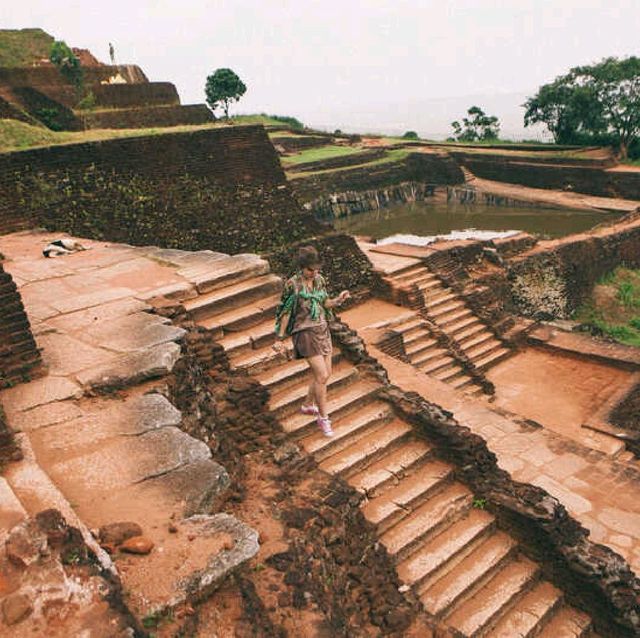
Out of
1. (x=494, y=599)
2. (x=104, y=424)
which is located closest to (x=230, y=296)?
(x=104, y=424)

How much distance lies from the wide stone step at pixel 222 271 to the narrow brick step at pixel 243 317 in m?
0.32

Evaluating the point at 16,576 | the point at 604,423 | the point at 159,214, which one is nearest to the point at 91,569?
the point at 16,576

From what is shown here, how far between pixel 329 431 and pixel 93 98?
59.9 ft

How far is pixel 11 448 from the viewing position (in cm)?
278

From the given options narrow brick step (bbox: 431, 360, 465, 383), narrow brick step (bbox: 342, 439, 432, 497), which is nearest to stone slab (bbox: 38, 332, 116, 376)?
narrow brick step (bbox: 342, 439, 432, 497)

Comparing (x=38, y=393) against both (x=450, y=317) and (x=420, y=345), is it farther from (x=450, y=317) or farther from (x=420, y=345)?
(x=450, y=317)

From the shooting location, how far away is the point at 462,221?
21922mm

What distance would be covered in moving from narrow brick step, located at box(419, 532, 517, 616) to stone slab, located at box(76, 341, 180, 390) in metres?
2.37

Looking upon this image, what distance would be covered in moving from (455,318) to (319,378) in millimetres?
6927

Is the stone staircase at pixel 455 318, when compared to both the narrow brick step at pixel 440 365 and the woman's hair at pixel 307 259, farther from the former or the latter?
the woman's hair at pixel 307 259

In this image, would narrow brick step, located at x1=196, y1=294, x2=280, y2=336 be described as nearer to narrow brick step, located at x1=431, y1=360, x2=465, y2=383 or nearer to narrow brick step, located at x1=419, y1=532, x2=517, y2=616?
narrow brick step, located at x1=419, y1=532, x2=517, y2=616

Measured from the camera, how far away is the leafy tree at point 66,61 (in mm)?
17875

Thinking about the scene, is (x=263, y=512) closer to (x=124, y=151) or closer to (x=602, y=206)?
(x=124, y=151)

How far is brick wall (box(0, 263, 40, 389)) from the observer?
355cm
